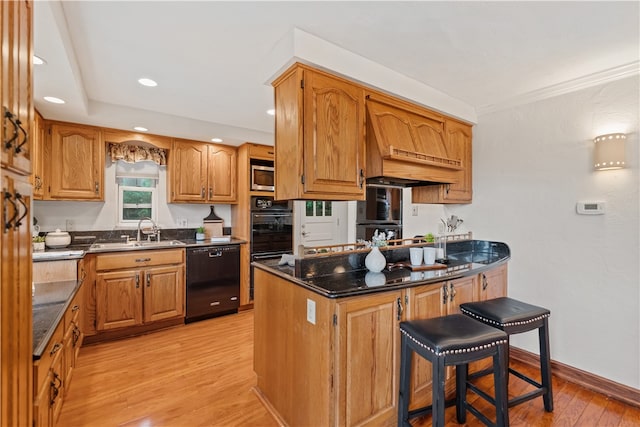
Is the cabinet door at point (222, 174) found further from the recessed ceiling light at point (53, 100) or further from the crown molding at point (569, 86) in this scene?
the crown molding at point (569, 86)

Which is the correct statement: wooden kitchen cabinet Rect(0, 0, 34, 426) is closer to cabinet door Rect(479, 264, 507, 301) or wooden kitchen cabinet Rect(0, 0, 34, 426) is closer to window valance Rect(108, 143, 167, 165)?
cabinet door Rect(479, 264, 507, 301)

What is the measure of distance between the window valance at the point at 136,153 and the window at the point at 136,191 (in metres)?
0.12

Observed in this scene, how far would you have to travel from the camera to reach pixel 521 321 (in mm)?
1843

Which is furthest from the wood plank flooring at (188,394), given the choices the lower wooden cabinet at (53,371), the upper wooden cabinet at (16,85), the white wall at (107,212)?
the upper wooden cabinet at (16,85)

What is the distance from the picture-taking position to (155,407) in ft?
6.62

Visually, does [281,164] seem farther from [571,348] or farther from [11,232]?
[571,348]

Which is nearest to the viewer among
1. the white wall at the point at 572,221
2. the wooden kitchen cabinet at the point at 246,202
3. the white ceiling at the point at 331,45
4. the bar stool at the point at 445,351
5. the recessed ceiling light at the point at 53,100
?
the bar stool at the point at 445,351

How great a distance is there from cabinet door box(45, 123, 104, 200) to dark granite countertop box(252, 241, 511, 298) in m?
2.38

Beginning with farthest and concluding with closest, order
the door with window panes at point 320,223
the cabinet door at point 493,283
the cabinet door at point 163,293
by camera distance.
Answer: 1. the door with window panes at point 320,223
2. the cabinet door at point 163,293
3. the cabinet door at point 493,283

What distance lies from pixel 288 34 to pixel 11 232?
1605mm

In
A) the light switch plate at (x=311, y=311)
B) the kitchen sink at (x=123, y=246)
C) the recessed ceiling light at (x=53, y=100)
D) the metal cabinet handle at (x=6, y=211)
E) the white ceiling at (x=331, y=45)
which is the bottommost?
the light switch plate at (x=311, y=311)

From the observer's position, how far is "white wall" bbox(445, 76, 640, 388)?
2.13 metres

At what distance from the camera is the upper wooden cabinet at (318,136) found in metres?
1.85

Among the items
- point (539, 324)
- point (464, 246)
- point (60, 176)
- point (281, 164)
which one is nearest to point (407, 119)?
point (281, 164)
